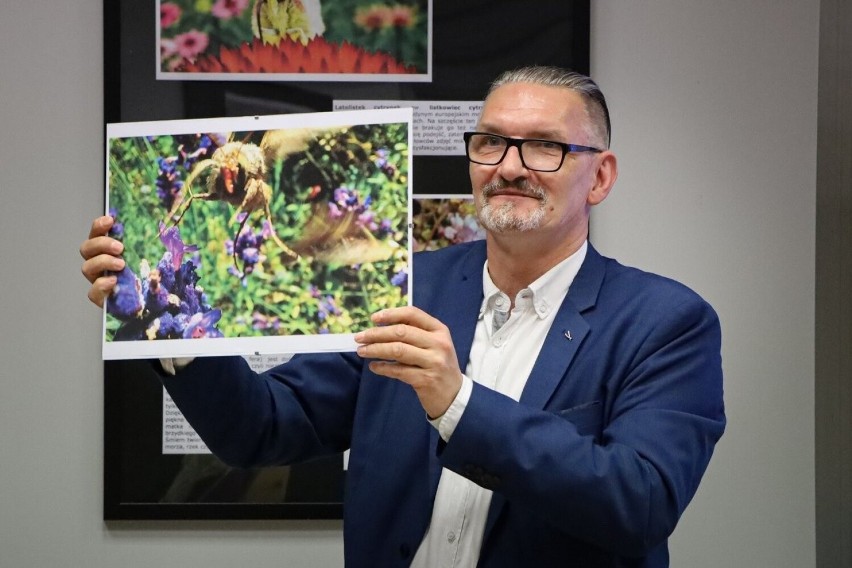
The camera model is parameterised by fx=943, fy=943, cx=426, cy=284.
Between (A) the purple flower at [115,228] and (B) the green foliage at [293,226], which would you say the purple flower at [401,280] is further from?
(A) the purple flower at [115,228]

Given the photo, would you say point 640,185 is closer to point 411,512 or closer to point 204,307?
point 411,512

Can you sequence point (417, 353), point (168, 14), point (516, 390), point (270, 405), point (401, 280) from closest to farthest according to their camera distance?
1. point (417, 353)
2. point (401, 280)
3. point (516, 390)
4. point (270, 405)
5. point (168, 14)

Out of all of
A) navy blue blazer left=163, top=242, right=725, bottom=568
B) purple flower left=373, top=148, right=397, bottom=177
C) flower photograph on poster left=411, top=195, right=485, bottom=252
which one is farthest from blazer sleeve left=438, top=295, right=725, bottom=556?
flower photograph on poster left=411, top=195, right=485, bottom=252

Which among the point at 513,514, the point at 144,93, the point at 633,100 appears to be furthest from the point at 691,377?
the point at 144,93

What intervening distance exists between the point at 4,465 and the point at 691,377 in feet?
6.21

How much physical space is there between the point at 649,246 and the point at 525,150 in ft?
3.33

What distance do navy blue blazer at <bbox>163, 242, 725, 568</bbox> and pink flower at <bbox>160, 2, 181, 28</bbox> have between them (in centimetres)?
114

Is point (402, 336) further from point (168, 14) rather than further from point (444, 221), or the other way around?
point (168, 14)

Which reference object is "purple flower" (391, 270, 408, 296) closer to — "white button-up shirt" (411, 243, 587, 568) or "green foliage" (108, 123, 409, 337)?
"green foliage" (108, 123, 409, 337)

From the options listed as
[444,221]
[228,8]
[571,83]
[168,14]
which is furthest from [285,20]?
[571,83]

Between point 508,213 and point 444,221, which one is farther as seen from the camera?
point 444,221

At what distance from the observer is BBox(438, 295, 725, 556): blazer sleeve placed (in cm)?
136

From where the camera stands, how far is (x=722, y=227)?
2588mm

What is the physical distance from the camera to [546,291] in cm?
173
